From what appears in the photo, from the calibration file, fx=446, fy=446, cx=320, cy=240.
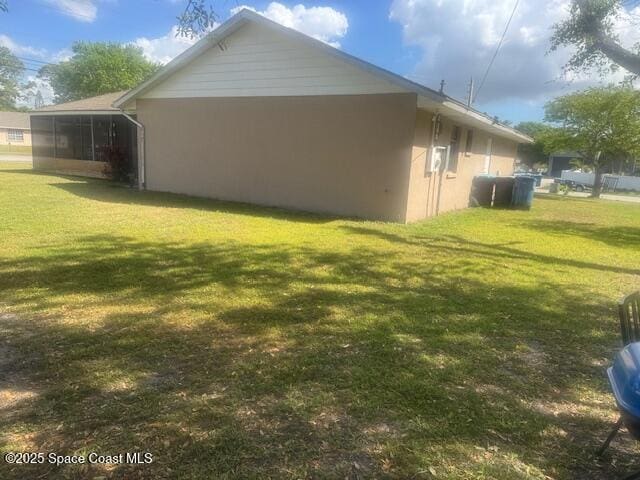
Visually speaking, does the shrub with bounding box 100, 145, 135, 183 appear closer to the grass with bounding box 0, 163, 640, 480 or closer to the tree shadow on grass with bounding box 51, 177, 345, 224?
the tree shadow on grass with bounding box 51, 177, 345, 224

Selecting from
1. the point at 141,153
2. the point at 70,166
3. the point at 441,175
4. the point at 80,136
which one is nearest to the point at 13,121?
the point at 70,166

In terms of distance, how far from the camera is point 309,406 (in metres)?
2.94

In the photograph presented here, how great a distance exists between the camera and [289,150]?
12273 mm

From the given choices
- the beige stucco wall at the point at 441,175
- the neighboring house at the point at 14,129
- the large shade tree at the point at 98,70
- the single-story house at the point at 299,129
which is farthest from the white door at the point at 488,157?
the neighboring house at the point at 14,129

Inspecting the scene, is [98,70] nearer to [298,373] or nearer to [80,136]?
[80,136]

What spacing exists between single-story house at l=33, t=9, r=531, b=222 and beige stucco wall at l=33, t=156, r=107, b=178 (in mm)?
5373

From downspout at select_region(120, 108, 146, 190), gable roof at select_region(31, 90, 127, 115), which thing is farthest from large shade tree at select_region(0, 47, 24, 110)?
downspout at select_region(120, 108, 146, 190)

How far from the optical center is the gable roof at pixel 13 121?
5363 centimetres

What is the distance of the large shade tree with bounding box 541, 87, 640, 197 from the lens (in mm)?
23688

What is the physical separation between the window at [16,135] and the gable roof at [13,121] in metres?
0.97

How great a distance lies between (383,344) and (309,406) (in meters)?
1.20

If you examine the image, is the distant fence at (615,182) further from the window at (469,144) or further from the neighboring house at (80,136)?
the neighboring house at (80,136)

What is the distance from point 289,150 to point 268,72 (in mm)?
2193

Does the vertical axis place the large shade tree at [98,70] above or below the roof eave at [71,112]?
above
